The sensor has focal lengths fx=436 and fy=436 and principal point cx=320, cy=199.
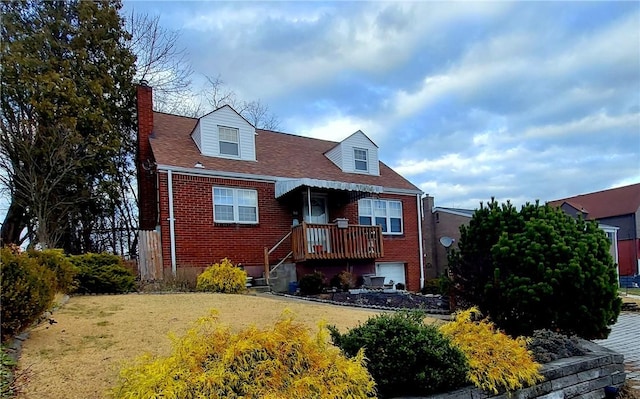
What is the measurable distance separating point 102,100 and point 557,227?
1615cm

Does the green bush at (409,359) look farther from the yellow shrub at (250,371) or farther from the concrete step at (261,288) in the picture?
the concrete step at (261,288)

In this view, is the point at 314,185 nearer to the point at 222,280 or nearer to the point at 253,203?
the point at 253,203

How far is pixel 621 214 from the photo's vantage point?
35.5 meters

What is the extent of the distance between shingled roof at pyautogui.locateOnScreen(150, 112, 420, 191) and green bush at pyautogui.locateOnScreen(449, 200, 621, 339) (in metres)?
9.78

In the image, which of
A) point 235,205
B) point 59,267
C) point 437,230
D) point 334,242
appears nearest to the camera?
point 59,267

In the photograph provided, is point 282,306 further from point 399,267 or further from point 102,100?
point 102,100

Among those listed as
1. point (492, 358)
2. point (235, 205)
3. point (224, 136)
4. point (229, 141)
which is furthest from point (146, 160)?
point (492, 358)

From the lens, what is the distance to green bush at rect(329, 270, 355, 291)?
44.0 feet

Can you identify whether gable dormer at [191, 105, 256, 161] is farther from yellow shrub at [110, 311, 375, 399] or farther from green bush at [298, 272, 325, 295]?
yellow shrub at [110, 311, 375, 399]

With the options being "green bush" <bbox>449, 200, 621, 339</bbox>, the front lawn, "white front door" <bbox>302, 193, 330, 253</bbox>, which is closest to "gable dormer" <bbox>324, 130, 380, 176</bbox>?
"white front door" <bbox>302, 193, 330, 253</bbox>

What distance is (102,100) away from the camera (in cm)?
1647

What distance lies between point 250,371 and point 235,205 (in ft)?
37.3

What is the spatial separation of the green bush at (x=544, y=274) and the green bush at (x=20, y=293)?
209 inches

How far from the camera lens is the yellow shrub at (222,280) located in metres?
10.4
